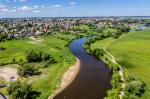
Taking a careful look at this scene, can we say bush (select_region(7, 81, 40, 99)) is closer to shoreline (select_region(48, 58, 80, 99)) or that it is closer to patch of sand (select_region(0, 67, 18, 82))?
shoreline (select_region(48, 58, 80, 99))

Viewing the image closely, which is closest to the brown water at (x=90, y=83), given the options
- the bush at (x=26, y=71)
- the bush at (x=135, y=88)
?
the bush at (x=135, y=88)

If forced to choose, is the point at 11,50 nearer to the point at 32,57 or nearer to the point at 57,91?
the point at 32,57

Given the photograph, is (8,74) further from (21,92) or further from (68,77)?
(21,92)

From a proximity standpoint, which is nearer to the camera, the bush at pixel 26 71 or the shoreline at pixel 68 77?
the shoreline at pixel 68 77

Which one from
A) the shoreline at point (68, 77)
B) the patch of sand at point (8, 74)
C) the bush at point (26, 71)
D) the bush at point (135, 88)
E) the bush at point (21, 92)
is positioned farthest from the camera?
the bush at point (26, 71)

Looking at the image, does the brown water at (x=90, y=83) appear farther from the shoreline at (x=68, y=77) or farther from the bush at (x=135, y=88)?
the bush at (x=135, y=88)

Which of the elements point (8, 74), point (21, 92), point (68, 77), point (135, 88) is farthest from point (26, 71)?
point (135, 88)
